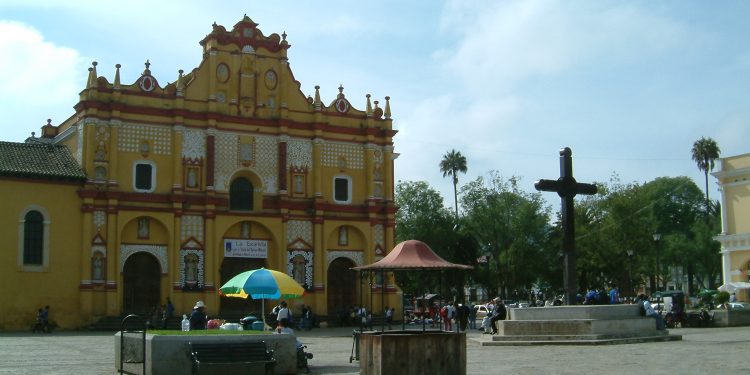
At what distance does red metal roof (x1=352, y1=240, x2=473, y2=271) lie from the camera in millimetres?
19375

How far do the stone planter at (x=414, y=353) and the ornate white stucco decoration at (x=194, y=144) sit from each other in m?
34.2

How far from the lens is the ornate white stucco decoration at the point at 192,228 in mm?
44438

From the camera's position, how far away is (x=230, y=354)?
1703cm

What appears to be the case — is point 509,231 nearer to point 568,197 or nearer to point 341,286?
point 341,286

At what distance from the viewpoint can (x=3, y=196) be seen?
40438 millimetres

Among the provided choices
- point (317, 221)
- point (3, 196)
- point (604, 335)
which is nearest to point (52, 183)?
point (3, 196)

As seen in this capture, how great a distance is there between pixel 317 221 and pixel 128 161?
10536mm

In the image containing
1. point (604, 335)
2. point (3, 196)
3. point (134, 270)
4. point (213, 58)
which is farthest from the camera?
point (213, 58)

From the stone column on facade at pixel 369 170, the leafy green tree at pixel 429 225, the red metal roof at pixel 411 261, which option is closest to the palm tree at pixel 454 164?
the leafy green tree at pixel 429 225

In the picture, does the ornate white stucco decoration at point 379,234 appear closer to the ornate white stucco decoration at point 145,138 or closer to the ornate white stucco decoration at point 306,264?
the ornate white stucco decoration at point 306,264

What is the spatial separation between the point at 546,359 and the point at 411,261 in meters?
3.81

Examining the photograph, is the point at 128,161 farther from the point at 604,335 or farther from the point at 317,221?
the point at 604,335

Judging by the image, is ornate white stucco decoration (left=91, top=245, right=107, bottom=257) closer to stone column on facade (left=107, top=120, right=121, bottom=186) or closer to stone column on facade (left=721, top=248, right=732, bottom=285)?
stone column on facade (left=107, top=120, right=121, bottom=186)

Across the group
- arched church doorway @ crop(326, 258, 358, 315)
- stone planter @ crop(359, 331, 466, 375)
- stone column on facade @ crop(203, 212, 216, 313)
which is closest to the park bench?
stone planter @ crop(359, 331, 466, 375)
